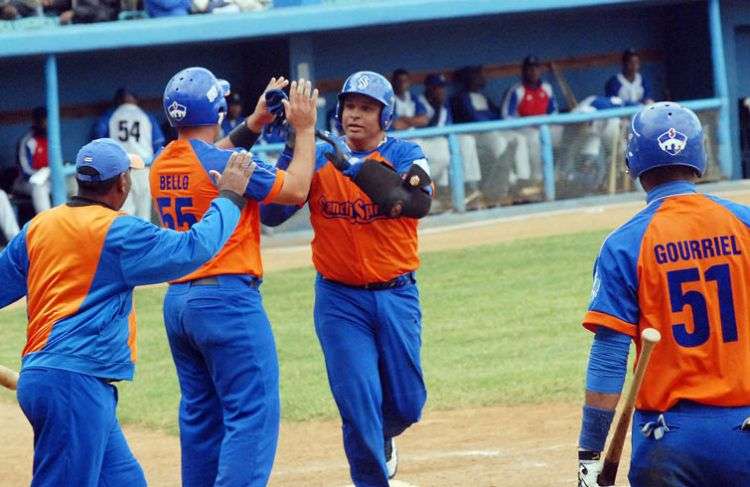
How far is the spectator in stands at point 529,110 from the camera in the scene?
18516 mm

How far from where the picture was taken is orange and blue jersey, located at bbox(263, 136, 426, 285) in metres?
6.66

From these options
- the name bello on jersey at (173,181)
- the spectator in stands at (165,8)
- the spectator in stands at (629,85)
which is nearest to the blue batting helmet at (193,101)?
the name bello on jersey at (173,181)

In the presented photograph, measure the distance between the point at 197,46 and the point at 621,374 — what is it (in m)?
15.9

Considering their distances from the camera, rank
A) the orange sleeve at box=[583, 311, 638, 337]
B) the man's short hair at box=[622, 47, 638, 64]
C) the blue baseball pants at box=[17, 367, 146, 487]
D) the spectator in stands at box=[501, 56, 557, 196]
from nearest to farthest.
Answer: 1. the orange sleeve at box=[583, 311, 638, 337]
2. the blue baseball pants at box=[17, 367, 146, 487]
3. the spectator in stands at box=[501, 56, 557, 196]
4. the man's short hair at box=[622, 47, 638, 64]

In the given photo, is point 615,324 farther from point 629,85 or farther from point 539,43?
point 539,43

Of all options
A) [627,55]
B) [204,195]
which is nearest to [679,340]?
[204,195]

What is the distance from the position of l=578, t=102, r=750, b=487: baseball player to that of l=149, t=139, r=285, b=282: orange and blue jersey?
2031 millimetres

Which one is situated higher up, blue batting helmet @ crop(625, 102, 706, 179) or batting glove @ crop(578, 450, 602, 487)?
blue batting helmet @ crop(625, 102, 706, 179)

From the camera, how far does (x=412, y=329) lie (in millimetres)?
6785

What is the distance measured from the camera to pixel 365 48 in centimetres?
2075

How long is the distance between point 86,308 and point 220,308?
0.74 m

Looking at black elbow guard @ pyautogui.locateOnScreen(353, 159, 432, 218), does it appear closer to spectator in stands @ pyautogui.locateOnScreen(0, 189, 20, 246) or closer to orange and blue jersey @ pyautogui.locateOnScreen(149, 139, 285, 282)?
orange and blue jersey @ pyautogui.locateOnScreen(149, 139, 285, 282)

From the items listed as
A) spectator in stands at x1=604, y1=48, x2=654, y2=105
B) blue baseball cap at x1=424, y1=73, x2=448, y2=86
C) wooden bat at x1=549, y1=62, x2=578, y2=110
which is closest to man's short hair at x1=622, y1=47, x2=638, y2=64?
spectator in stands at x1=604, y1=48, x2=654, y2=105

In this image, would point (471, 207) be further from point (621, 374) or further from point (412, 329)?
point (621, 374)
